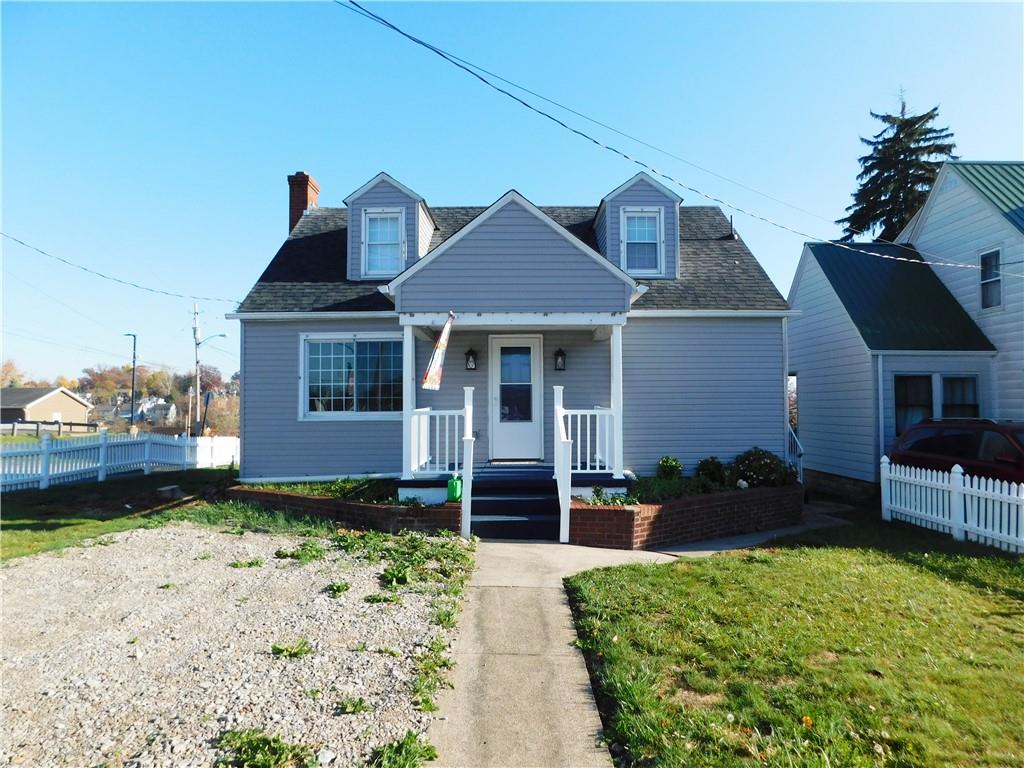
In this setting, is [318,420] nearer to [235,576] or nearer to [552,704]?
[235,576]

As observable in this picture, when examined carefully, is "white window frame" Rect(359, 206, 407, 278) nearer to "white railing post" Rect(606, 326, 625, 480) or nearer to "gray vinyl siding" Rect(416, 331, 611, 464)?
"gray vinyl siding" Rect(416, 331, 611, 464)

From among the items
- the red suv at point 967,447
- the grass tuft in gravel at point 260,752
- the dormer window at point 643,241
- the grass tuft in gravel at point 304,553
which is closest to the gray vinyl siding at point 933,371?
the red suv at point 967,447

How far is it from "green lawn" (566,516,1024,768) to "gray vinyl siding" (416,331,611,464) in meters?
4.68

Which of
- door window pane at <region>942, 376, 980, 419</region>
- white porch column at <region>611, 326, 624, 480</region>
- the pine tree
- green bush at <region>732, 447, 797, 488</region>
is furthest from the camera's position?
the pine tree

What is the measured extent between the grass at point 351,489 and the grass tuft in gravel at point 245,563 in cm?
224

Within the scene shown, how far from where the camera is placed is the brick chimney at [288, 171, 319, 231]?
1410 centimetres

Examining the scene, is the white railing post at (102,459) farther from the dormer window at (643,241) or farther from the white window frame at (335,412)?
the dormer window at (643,241)

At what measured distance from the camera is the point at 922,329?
12633 millimetres

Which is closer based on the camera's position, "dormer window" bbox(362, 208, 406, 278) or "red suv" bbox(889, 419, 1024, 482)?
"red suv" bbox(889, 419, 1024, 482)

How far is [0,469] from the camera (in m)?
13.4

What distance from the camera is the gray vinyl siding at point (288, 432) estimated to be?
11086 millimetres

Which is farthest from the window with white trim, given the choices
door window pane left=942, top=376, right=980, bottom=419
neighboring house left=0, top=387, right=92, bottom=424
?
neighboring house left=0, top=387, right=92, bottom=424

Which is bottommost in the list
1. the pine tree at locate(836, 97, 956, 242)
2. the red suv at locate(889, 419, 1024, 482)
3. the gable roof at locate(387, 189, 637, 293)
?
the red suv at locate(889, 419, 1024, 482)

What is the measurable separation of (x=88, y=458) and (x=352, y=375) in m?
8.76
